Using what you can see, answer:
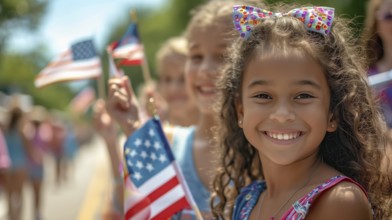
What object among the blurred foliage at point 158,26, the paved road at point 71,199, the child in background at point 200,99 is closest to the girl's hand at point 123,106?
the child in background at point 200,99

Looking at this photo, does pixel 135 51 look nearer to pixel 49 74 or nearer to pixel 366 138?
pixel 49 74

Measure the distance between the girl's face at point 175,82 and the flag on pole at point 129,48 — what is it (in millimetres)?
1865

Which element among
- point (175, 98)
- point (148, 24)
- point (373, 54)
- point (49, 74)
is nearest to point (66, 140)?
point (175, 98)

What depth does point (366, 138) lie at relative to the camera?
8.70ft

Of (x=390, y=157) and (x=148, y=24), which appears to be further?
(x=148, y=24)

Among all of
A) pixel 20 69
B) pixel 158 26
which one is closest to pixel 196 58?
pixel 20 69

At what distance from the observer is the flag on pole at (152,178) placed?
3197 mm

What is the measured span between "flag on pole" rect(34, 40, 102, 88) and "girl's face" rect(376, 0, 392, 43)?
2102 millimetres

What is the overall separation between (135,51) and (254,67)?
1.68m

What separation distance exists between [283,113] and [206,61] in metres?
1.17

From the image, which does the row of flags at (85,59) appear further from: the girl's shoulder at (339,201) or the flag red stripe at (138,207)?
the girl's shoulder at (339,201)

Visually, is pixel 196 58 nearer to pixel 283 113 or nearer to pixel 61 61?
pixel 283 113

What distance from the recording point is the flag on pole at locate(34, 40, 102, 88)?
14.8 feet

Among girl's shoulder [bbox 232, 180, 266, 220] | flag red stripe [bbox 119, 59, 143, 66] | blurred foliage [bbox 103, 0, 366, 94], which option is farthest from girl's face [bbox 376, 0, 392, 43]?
flag red stripe [bbox 119, 59, 143, 66]
